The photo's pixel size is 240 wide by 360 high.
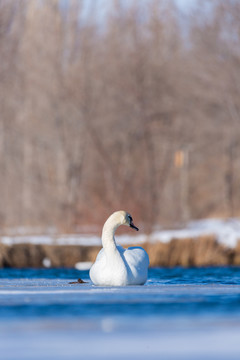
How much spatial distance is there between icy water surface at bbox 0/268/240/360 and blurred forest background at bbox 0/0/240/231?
60.6 feet

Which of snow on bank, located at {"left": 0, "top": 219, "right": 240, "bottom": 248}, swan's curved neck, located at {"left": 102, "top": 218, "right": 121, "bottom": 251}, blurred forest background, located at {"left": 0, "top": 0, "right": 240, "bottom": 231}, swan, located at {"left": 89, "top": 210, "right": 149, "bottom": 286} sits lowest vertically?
swan, located at {"left": 89, "top": 210, "right": 149, "bottom": 286}

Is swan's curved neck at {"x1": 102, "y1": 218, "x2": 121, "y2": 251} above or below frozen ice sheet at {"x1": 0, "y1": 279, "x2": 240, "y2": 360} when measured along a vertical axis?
above

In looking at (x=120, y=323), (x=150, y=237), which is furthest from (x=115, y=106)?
(x=120, y=323)

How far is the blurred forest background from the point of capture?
32.0m

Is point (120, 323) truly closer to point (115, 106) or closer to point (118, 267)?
point (118, 267)

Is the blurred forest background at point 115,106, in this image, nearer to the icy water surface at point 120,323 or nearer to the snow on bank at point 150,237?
the snow on bank at point 150,237

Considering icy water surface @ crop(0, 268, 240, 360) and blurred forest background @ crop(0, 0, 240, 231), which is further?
blurred forest background @ crop(0, 0, 240, 231)

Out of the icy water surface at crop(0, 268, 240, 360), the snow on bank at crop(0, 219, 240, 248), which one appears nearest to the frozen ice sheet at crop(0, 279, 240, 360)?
the icy water surface at crop(0, 268, 240, 360)

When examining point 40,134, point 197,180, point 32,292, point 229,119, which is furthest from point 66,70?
point 32,292

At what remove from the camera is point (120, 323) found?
7.96 meters

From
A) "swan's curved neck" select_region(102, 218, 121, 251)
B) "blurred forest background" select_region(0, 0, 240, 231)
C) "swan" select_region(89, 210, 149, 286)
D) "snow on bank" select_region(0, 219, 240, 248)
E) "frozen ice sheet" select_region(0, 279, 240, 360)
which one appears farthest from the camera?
"blurred forest background" select_region(0, 0, 240, 231)

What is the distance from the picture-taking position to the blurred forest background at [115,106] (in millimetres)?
32031

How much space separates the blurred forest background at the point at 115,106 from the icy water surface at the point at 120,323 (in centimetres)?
1846

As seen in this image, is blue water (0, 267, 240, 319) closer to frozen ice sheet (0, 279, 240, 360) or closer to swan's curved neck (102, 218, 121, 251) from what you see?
frozen ice sheet (0, 279, 240, 360)
